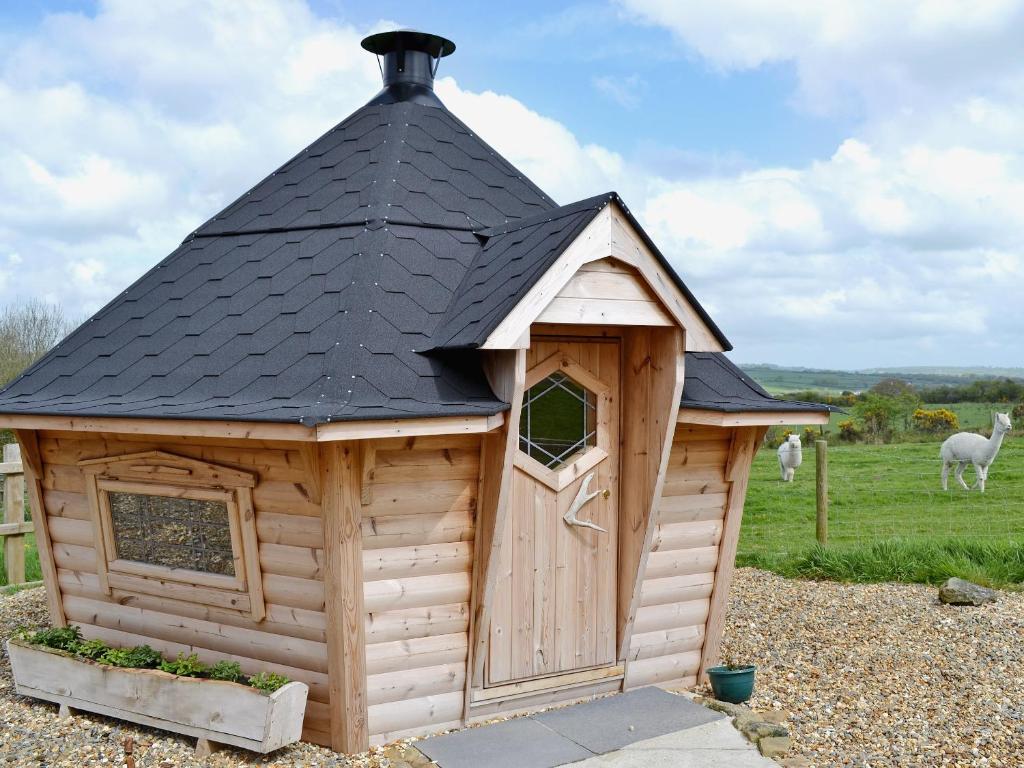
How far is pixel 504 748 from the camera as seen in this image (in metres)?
5.98

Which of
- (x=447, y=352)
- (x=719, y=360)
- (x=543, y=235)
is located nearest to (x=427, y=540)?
(x=447, y=352)

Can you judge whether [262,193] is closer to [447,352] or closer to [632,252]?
[447,352]

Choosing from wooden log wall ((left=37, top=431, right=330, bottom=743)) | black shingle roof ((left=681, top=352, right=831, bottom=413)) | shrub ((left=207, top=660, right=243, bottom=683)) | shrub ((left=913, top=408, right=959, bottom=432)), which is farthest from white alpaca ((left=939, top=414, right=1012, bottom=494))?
shrub ((left=207, top=660, right=243, bottom=683))

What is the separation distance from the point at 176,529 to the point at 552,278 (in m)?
3.13

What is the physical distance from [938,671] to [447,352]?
4923 millimetres

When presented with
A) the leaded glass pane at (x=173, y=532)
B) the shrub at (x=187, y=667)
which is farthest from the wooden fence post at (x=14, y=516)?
the shrub at (x=187, y=667)

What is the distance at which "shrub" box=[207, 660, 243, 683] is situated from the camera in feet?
19.7

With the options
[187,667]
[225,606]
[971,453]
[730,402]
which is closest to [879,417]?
[971,453]

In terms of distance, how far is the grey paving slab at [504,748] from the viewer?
5.78 meters

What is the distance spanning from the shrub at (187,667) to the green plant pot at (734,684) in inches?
143

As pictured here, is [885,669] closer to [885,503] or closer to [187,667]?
[187,667]

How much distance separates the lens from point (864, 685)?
7.45 m

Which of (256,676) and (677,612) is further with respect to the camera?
(677,612)

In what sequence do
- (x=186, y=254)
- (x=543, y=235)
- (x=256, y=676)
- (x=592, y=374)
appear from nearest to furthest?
(x=256, y=676) < (x=543, y=235) < (x=592, y=374) < (x=186, y=254)
